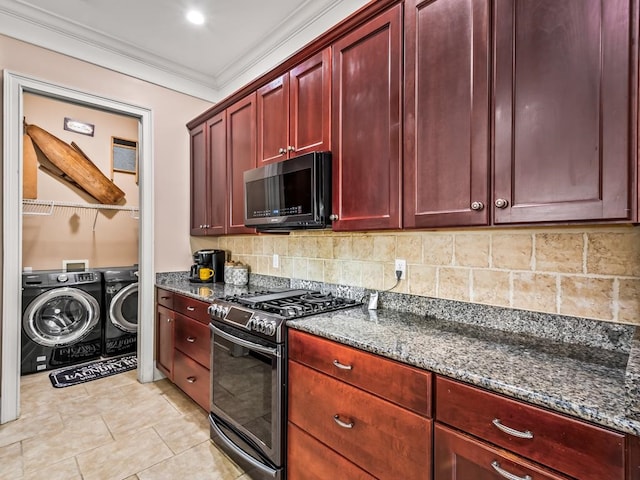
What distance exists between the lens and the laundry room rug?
3.04 m

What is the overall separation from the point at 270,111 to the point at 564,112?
1737mm

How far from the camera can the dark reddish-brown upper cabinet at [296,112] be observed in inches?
74.1

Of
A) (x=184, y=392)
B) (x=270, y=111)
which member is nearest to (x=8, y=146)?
(x=270, y=111)

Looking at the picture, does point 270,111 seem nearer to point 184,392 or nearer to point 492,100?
point 492,100

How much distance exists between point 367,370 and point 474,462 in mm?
428

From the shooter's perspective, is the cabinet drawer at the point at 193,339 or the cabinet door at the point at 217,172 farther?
the cabinet door at the point at 217,172

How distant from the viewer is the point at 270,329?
1647 mm

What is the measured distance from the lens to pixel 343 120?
5.82ft

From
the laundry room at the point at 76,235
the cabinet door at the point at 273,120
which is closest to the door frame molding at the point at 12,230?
the laundry room at the point at 76,235

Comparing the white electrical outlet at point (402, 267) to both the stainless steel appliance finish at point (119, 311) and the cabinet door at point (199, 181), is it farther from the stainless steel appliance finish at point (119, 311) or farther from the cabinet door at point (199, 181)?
the stainless steel appliance finish at point (119, 311)

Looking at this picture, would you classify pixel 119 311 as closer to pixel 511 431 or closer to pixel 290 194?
pixel 290 194

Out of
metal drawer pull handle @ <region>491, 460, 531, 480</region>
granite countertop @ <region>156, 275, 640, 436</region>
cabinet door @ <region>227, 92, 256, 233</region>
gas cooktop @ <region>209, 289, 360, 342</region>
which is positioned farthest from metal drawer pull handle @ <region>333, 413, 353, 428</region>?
cabinet door @ <region>227, 92, 256, 233</region>

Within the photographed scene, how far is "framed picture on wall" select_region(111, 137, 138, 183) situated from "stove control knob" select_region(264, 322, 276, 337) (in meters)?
3.67

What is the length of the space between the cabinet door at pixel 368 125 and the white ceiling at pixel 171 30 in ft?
2.47
